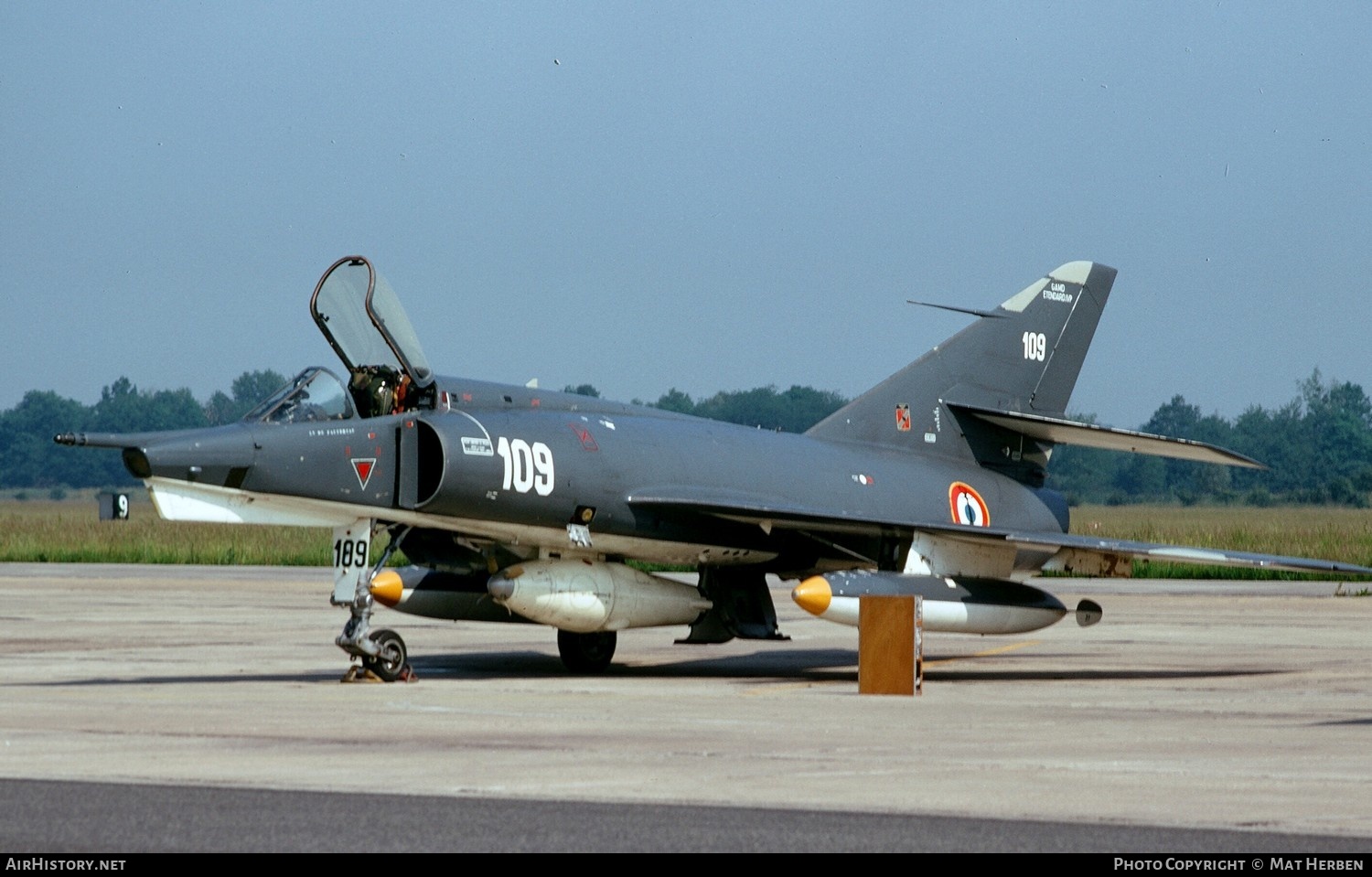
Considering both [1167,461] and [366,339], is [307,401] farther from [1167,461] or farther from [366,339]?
[1167,461]

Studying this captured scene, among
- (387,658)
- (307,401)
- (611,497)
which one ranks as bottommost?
(387,658)

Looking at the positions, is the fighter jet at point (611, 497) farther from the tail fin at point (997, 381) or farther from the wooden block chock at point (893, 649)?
the wooden block chock at point (893, 649)

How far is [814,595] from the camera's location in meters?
15.6

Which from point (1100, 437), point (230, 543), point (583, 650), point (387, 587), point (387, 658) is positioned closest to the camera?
point (387, 658)

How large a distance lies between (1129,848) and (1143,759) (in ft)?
10.6

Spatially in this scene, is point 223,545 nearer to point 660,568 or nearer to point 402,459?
point 660,568

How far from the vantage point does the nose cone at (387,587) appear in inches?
643

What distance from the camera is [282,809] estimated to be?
8234mm

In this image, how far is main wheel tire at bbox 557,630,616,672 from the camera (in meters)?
17.7

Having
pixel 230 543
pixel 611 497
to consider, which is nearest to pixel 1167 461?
pixel 230 543

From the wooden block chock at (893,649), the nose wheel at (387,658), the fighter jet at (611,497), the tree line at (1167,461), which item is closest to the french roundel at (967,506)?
the fighter jet at (611,497)

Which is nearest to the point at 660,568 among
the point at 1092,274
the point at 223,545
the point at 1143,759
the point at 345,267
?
the point at 223,545

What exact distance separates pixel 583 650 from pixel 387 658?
273 centimetres

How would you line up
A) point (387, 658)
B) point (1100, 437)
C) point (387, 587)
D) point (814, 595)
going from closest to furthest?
point (387, 658) → point (814, 595) → point (387, 587) → point (1100, 437)
